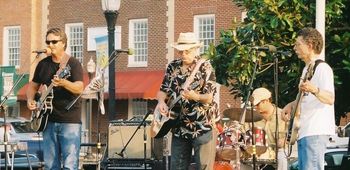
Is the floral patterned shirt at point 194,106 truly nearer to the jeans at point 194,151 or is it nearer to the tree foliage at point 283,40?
the jeans at point 194,151

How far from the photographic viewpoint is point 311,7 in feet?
57.9

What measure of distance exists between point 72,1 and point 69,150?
95.6 ft

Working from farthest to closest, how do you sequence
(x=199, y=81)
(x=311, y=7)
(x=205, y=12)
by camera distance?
(x=205, y=12) → (x=311, y=7) → (x=199, y=81)

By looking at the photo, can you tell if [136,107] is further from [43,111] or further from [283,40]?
[43,111]

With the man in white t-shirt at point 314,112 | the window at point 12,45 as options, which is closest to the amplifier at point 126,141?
the man in white t-shirt at point 314,112

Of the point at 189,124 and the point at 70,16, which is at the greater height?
the point at 70,16

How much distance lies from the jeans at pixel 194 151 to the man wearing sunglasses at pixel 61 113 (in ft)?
3.87

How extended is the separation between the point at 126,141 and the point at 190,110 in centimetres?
796

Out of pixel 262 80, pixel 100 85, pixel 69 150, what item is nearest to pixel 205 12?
pixel 262 80

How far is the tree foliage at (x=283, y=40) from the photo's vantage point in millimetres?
17594

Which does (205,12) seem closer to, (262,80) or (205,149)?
(262,80)

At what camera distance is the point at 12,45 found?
40.1 m

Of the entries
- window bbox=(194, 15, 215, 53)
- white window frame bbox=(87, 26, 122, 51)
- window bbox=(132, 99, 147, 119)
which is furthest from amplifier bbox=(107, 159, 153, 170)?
white window frame bbox=(87, 26, 122, 51)

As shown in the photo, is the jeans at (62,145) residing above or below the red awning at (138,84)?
below
